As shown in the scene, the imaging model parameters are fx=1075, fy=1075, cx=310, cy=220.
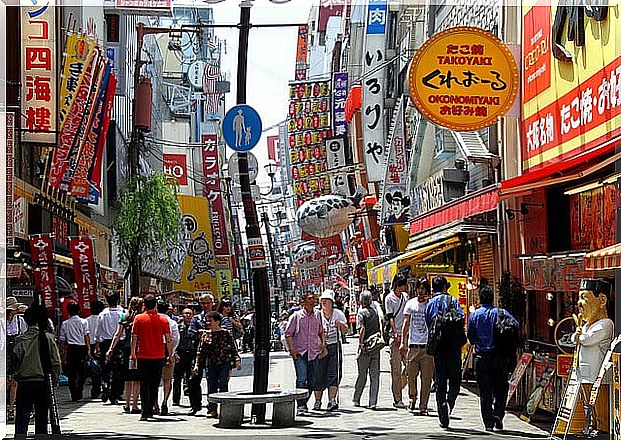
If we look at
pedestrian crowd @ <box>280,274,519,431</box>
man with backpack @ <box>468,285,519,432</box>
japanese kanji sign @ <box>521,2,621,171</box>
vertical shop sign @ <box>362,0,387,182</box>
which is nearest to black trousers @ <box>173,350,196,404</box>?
pedestrian crowd @ <box>280,274,519,431</box>

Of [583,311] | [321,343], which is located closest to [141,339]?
[321,343]

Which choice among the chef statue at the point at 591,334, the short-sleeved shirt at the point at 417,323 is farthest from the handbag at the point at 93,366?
the chef statue at the point at 591,334

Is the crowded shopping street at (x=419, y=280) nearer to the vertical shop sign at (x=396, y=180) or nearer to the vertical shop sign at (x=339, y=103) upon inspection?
the vertical shop sign at (x=396, y=180)

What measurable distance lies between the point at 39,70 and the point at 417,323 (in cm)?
738

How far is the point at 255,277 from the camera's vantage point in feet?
44.1

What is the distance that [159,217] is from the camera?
114 ft

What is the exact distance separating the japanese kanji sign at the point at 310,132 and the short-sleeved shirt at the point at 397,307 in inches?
914

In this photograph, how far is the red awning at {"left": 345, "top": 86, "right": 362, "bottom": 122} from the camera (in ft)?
111

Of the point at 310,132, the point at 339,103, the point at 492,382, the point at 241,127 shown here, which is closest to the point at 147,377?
the point at 241,127

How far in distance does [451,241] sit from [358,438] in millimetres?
7269

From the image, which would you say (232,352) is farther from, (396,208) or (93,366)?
(396,208)

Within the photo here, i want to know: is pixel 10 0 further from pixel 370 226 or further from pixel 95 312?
pixel 370 226

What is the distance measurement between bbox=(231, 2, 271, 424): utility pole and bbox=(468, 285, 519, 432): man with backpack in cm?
267

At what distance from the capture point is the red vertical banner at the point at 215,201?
58562 mm
